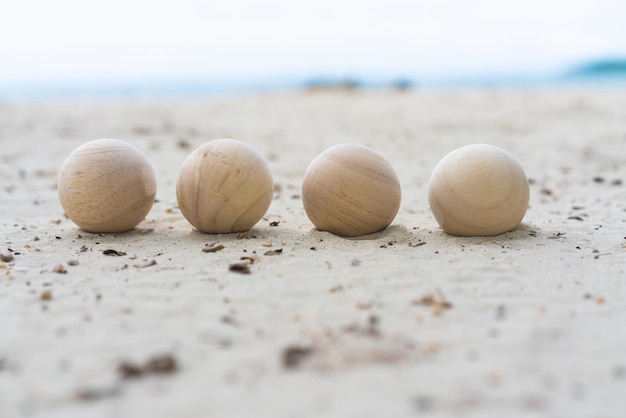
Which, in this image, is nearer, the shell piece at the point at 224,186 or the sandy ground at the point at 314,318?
the sandy ground at the point at 314,318

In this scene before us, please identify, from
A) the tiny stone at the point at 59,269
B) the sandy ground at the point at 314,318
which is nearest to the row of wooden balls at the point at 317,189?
the sandy ground at the point at 314,318

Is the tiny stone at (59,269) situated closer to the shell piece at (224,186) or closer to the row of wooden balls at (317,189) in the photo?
the row of wooden balls at (317,189)

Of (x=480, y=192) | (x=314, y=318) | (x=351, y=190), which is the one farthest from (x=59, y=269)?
(x=480, y=192)

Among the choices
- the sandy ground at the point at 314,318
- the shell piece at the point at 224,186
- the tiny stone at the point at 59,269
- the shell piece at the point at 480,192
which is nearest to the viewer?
the sandy ground at the point at 314,318

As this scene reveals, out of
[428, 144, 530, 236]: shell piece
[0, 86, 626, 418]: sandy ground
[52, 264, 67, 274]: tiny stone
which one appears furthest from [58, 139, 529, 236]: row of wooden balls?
[52, 264, 67, 274]: tiny stone

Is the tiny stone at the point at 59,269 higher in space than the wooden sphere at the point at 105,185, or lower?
lower

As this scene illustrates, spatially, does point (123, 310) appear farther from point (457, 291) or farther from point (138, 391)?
point (457, 291)

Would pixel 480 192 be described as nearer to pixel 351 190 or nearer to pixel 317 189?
pixel 351 190

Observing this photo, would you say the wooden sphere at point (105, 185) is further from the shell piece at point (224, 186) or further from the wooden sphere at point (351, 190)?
the wooden sphere at point (351, 190)

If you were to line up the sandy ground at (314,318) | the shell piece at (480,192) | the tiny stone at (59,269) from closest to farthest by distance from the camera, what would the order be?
1. the sandy ground at (314,318)
2. the tiny stone at (59,269)
3. the shell piece at (480,192)
